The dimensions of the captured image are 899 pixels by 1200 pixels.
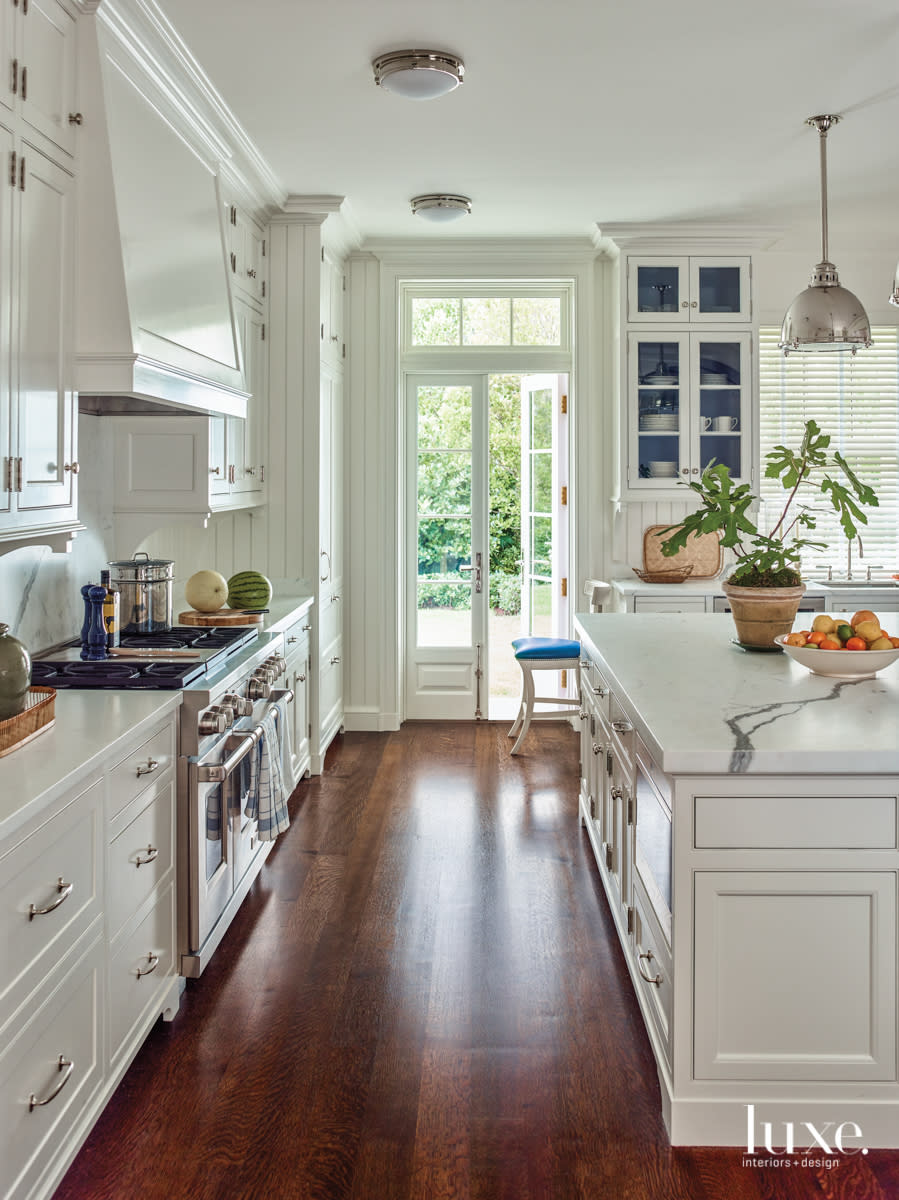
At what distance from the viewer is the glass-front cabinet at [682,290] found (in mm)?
5621

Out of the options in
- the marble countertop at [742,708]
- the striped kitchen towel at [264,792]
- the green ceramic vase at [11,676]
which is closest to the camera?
the marble countertop at [742,708]

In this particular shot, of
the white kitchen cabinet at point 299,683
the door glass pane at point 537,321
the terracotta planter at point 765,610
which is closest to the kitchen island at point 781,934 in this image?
the terracotta planter at point 765,610

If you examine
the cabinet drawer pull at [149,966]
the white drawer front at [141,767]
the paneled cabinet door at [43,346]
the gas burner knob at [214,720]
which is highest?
the paneled cabinet door at [43,346]

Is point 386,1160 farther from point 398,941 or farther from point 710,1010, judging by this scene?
point 398,941

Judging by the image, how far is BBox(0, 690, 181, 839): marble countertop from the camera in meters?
1.78

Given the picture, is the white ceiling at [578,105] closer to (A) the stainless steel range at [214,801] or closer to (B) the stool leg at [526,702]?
(A) the stainless steel range at [214,801]

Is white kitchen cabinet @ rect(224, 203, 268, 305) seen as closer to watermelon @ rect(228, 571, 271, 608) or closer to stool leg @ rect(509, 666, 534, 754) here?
watermelon @ rect(228, 571, 271, 608)

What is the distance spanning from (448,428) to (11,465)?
4.03m

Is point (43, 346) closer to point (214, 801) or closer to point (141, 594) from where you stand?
point (141, 594)

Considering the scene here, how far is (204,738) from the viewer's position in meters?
2.85

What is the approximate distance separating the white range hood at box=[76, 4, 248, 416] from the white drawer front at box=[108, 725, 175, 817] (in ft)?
3.08

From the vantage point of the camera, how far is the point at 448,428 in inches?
246

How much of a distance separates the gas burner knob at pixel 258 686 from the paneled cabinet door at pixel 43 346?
87cm

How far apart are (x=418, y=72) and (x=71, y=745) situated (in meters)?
2.46
